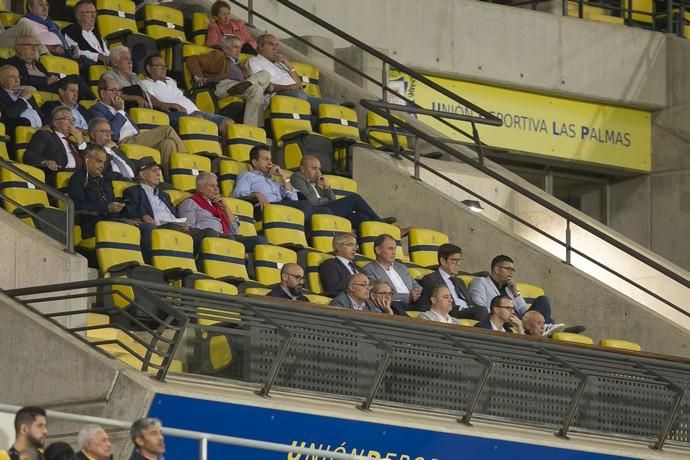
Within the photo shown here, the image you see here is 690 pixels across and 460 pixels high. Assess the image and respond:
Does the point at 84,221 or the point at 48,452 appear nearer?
the point at 48,452

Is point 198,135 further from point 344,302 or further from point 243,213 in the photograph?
point 344,302

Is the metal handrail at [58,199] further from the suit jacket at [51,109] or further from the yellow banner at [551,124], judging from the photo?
the yellow banner at [551,124]

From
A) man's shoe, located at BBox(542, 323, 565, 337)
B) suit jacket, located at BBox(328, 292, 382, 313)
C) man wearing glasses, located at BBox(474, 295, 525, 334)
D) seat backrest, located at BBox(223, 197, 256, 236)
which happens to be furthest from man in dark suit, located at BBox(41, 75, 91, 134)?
man's shoe, located at BBox(542, 323, 565, 337)

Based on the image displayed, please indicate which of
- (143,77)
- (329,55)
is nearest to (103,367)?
(143,77)

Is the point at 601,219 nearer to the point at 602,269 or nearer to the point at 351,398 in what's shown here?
the point at 602,269

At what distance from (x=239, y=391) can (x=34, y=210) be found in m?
2.63

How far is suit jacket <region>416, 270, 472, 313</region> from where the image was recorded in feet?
54.7

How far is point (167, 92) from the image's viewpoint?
61.5 ft

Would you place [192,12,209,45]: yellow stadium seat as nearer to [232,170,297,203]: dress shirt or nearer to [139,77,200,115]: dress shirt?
[139,77,200,115]: dress shirt

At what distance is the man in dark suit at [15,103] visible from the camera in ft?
55.1

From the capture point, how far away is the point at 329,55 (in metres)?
21.2

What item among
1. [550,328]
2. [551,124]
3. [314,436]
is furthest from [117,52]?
[551,124]

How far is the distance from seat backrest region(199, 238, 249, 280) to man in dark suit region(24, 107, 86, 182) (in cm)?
131

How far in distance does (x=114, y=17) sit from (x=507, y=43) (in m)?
5.66
